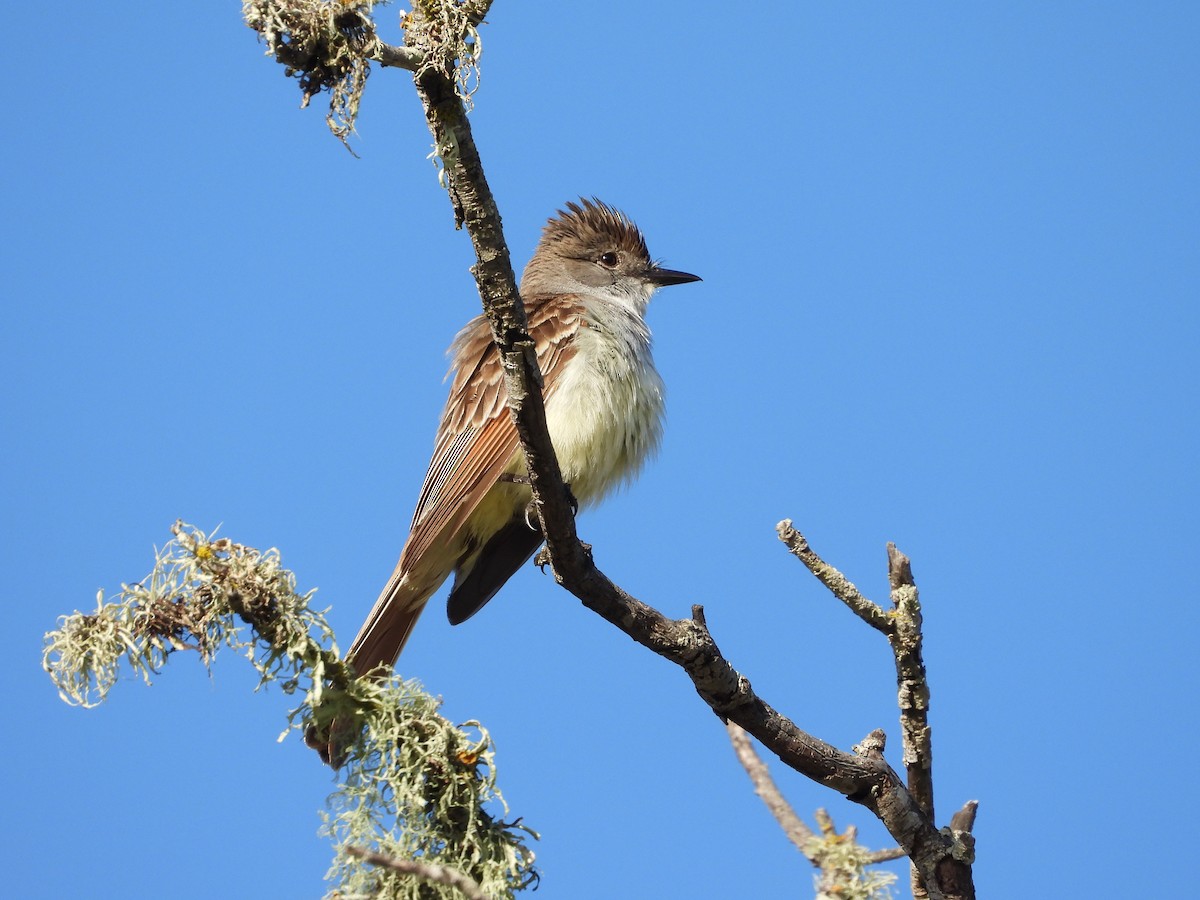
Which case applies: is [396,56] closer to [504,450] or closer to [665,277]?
[504,450]

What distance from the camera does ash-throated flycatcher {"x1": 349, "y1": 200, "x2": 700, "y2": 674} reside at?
19.9 feet

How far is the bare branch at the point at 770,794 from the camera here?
130 inches

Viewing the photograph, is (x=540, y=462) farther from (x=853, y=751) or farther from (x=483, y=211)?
(x=853, y=751)

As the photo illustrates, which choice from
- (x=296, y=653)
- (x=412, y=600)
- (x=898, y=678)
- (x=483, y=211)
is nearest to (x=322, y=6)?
(x=483, y=211)

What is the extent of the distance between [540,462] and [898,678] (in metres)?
1.39

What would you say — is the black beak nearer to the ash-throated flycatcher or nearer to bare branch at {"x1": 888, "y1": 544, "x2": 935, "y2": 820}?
the ash-throated flycatcher

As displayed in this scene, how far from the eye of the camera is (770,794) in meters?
3.53

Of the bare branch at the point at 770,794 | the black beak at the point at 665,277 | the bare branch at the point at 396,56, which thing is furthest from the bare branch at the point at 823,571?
the black beak at the point at 665,277

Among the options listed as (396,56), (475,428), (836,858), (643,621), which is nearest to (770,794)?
(836,858)

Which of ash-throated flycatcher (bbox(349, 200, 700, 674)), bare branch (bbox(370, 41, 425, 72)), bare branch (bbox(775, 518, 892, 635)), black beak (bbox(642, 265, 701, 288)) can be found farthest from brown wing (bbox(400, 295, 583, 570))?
bare branch (bbox(370, 41, 425, 72))

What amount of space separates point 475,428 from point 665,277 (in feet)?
6.92

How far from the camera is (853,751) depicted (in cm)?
456

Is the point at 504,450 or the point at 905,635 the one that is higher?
the point at 504,450

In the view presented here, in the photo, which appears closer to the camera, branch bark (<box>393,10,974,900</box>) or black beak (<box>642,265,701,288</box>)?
branch bark (<box>393,10,974,900</box>)
